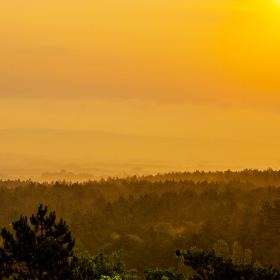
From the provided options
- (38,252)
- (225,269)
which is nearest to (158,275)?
(225,269)

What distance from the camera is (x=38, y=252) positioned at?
132 feet

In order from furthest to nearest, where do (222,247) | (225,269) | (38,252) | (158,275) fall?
(222,247) < (158,275) < (38,252) < (225,269)

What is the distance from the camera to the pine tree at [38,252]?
40.3 metres

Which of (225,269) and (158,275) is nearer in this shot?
(225,269)

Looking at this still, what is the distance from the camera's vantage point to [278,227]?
442ft

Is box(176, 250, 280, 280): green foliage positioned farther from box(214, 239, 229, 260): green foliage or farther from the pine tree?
box(214, 239, 229, 260): green foliage

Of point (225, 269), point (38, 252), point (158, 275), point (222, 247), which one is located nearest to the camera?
point (225, 269)

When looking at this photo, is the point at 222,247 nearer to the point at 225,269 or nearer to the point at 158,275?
the point at 158,275

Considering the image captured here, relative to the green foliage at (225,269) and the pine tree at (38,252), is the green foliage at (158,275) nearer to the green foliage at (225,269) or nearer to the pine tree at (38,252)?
the green foliage at (225,269)

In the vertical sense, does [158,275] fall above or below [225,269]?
below

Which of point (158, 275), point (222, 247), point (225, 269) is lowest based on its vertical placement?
point (222, 247)

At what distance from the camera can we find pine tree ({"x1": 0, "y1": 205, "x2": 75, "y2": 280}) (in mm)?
40344

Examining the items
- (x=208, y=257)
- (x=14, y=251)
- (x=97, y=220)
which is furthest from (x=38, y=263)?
(x=97, y=220)

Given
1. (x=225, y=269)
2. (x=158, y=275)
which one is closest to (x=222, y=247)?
(x=158, y=275)
